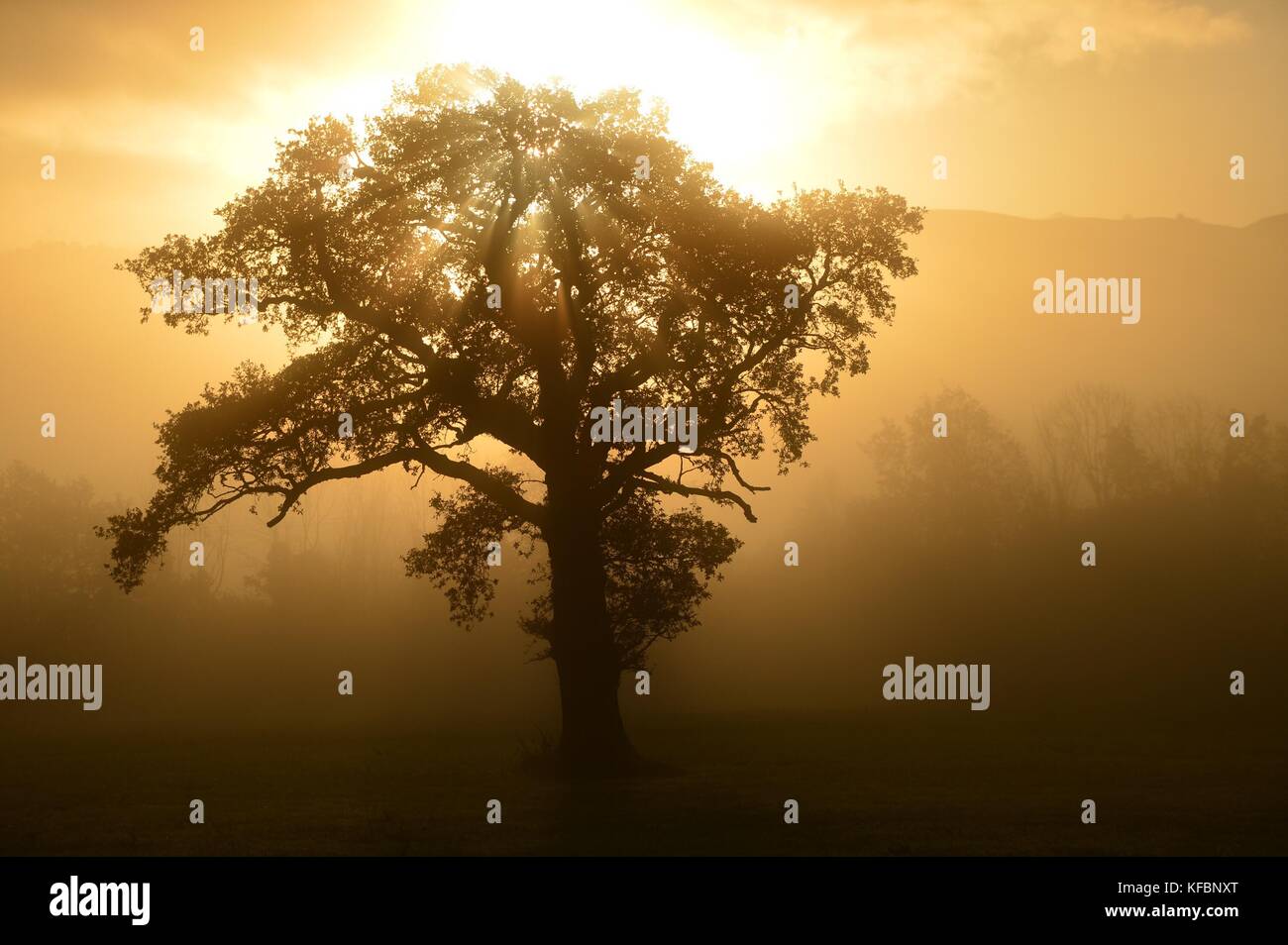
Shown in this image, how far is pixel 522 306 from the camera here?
109 ft

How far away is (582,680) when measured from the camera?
33688mm

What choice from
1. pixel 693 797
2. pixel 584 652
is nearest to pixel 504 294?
pixel 584 652

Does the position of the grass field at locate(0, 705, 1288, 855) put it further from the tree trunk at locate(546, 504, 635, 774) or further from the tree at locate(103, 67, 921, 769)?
the tree at locate(103, 67, 921, 769)

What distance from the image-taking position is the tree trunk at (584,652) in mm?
33469

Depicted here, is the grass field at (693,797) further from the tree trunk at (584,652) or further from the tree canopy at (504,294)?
the tree canopy at (504,294)

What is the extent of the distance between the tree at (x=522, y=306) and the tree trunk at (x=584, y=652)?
62mm

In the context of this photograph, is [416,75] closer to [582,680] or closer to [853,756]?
[582,680]

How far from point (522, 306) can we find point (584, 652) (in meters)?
9.93

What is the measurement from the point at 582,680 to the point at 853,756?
34.6 feet

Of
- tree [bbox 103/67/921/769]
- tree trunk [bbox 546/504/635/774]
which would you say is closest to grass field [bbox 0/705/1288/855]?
tree trunk [bbox 546/504/635/774]

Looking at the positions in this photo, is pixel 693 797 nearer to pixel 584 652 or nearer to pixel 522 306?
pixel 584 652

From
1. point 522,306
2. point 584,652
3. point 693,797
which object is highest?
point 522,306

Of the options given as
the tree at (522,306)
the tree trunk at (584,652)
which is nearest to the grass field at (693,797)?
the tree trunk at (584,652)
